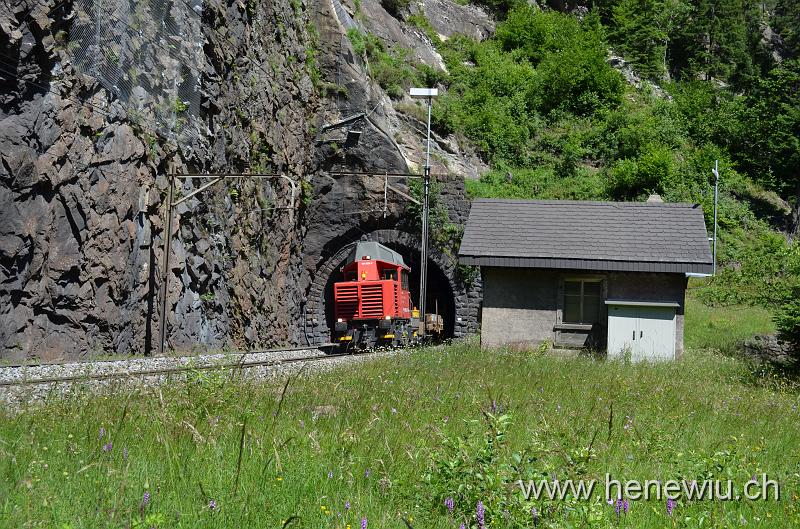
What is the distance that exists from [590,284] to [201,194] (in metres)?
10.3

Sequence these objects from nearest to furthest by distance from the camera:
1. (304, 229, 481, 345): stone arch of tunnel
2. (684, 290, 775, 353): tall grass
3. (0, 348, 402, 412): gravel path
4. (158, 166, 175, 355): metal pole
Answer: (0, 348, 402, 412): gravel path < (158, 166, 175, 355): metal pole < (684, 290, 775, 353): tall grass < (304, 229, 481, 345): stone arch of tunnel

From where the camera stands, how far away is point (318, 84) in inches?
1172

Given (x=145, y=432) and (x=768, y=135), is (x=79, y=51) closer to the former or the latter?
(x=145, y=432)

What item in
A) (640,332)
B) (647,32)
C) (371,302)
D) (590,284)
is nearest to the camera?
(640,332)

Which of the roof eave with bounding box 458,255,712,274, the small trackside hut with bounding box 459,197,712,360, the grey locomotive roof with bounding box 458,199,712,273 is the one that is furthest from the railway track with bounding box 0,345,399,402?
the grey locomotive roof with bounding box 458,199,712,273

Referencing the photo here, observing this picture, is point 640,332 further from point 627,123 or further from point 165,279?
point 627,123

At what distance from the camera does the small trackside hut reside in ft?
58.6

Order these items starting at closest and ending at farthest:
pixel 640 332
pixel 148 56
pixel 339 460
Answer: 1. pixel 339 460
2. pixel 148 56
3. pixel 640 332

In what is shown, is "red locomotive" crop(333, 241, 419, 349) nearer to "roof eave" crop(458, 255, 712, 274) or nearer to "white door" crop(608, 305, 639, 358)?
"roof eave" crop(458, 255, 712, 274)

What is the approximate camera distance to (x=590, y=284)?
62.3 feet

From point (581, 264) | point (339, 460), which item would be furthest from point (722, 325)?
point (339, 460)

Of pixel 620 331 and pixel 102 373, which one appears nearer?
pixel 102 373

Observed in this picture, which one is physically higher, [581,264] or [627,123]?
[627,123]

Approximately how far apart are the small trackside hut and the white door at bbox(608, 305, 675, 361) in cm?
2
